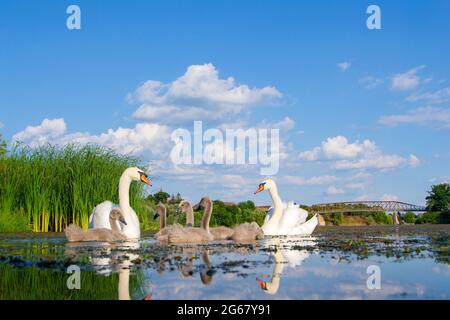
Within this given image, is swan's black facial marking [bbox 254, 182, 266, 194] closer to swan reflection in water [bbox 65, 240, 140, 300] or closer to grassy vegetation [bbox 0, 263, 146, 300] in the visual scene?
swan reflection in water [bbox 65, 240, 140, 300]

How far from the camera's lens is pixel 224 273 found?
8133mm

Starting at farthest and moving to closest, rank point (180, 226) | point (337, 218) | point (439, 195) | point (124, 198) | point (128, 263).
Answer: point (439, 195), point (337, 218), point (124, 198), point (180, 226), point (128, 263)

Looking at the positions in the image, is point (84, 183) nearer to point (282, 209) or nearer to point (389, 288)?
point (282, 209)

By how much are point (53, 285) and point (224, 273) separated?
2.47m

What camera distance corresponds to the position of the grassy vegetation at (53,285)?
661 cm

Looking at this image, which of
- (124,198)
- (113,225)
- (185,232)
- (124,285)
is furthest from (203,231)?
(124,285)

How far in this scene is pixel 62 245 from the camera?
13.4 meters

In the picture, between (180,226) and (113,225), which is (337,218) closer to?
(113,225)

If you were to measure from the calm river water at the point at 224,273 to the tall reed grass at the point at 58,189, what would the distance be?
9028 mm

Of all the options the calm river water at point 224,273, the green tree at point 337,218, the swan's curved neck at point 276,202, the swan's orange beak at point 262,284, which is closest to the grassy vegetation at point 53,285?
the calm river water at point 224,273

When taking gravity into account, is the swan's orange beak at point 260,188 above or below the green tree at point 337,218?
above

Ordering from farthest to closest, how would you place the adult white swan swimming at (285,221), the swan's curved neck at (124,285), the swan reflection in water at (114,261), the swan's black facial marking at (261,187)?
the swan's black facial marking at (261,187) → the adult white swan swimming at (285,221) → the swan reflection in water at (114,261) → the swan's curved neck at (124,285)

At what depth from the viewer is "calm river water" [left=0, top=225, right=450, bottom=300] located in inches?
264

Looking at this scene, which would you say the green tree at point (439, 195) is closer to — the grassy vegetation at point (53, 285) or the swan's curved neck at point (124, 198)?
the swan's curved neck at point (124, 198)
